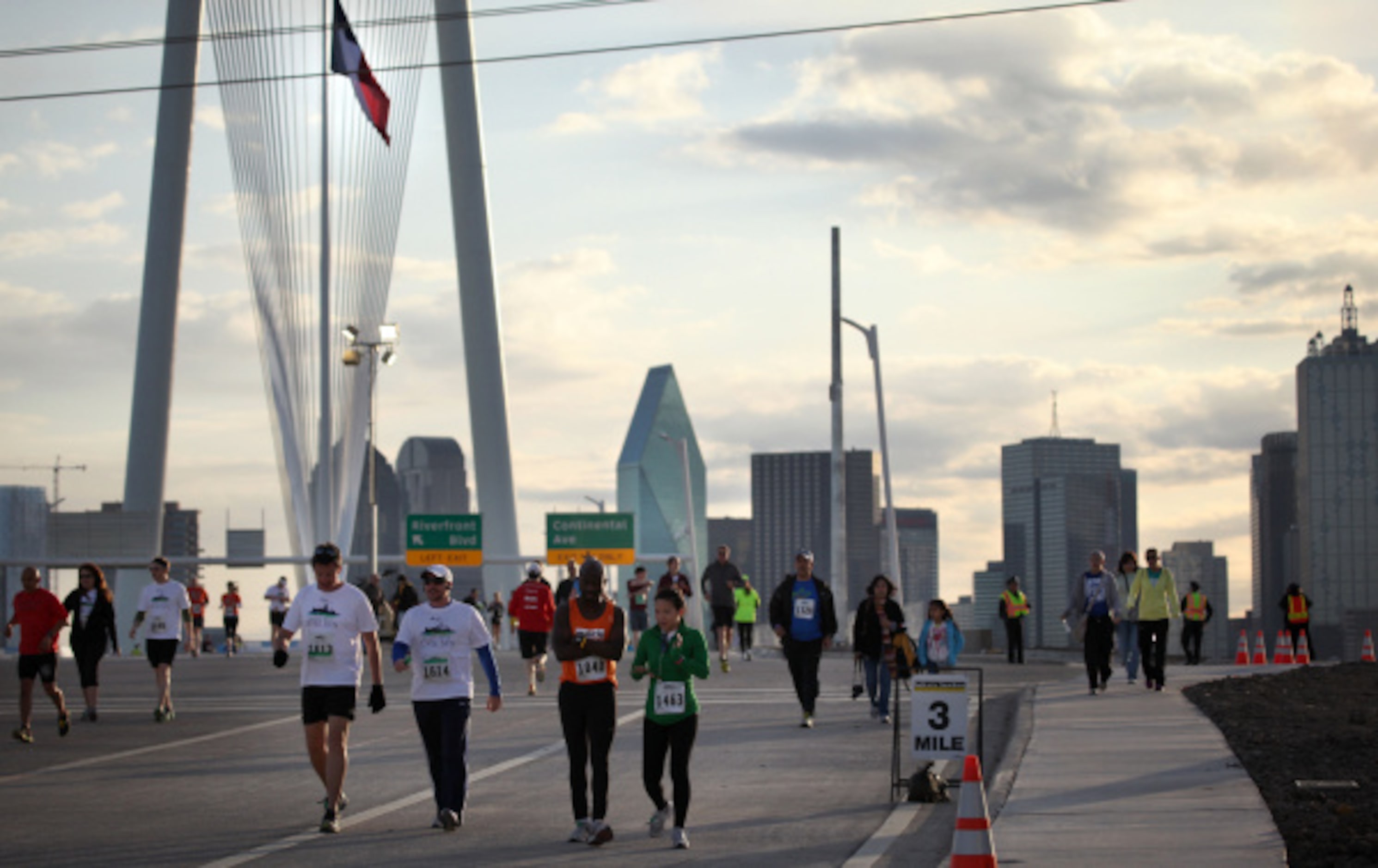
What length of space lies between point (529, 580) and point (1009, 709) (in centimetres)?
645

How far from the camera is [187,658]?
41.8 meters

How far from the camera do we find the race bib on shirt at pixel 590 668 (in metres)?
12.3

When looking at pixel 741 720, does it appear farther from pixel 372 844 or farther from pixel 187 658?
pixel 187 658

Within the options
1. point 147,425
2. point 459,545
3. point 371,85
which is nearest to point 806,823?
point 371,85

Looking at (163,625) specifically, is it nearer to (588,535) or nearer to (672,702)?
(672,702)

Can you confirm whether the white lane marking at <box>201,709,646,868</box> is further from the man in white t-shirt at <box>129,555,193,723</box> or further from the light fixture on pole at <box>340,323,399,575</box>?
the light fixture on pole at <box>340,323,399,575</box>

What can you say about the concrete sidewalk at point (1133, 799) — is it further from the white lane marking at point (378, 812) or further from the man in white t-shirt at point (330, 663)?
the man in white t-shirt at point (330, 663)

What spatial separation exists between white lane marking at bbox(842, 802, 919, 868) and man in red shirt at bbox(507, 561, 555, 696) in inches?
459

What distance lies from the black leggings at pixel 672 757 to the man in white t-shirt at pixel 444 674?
111 cm

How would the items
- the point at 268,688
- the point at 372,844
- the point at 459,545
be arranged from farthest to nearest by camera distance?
1. the point at 459,545
2. the point at 268,688
3. the point at 372,844

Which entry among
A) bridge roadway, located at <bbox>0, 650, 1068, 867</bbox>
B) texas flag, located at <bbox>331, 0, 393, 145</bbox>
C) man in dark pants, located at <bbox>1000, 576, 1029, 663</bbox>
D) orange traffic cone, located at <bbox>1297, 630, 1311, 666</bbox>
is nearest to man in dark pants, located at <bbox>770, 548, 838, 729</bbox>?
bridge roadway, located at <bbox>0, 650, 1068, 867</bbox>

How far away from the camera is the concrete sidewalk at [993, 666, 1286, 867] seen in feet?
36.0

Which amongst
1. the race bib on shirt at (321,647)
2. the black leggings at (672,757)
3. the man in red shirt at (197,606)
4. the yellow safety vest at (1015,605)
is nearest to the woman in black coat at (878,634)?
the black leggings at (672,757)

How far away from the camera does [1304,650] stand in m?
39.2
